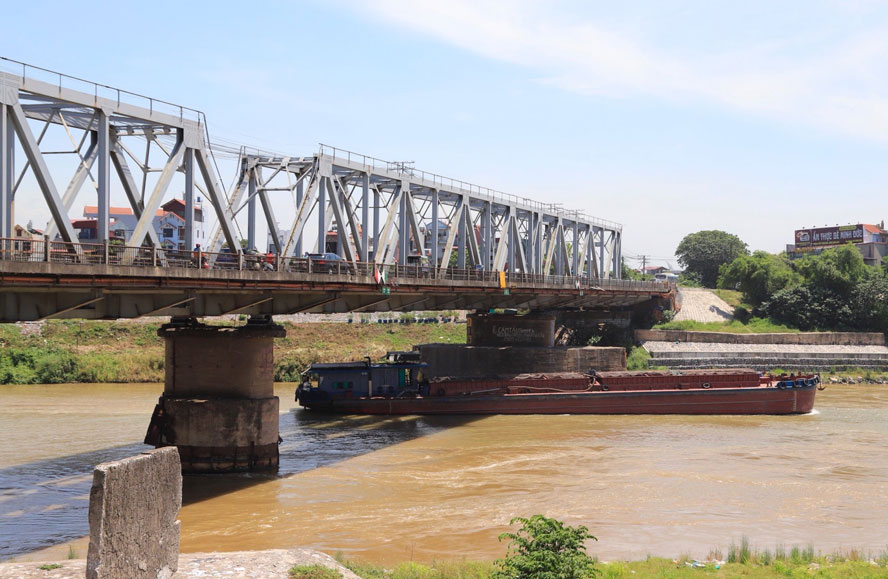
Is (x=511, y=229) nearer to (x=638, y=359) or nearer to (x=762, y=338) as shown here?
(x=638, y=359)

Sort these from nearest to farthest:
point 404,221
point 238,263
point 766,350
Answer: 1. point 238,263
2. point 404,221
3. point 766,350

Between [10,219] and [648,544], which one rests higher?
[10,219]

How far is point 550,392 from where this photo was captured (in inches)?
2005

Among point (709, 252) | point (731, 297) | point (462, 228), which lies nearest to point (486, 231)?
point (462, 228)

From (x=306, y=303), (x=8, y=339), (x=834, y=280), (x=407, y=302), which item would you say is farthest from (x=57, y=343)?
(x=834, y=280)

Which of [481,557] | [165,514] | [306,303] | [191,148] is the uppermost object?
[191,148]

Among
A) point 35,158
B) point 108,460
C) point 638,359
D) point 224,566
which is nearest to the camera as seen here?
point 224,566

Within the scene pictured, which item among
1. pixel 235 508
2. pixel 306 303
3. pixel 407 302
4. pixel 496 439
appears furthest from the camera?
pixel 407 302

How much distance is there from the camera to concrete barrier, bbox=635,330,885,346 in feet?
246

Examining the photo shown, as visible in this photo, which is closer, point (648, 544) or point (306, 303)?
point (648, 544)

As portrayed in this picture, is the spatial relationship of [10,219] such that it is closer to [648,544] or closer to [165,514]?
[165,514]

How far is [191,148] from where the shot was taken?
29141 mm

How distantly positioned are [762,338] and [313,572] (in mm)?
66177

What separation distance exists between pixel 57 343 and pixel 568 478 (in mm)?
51205
